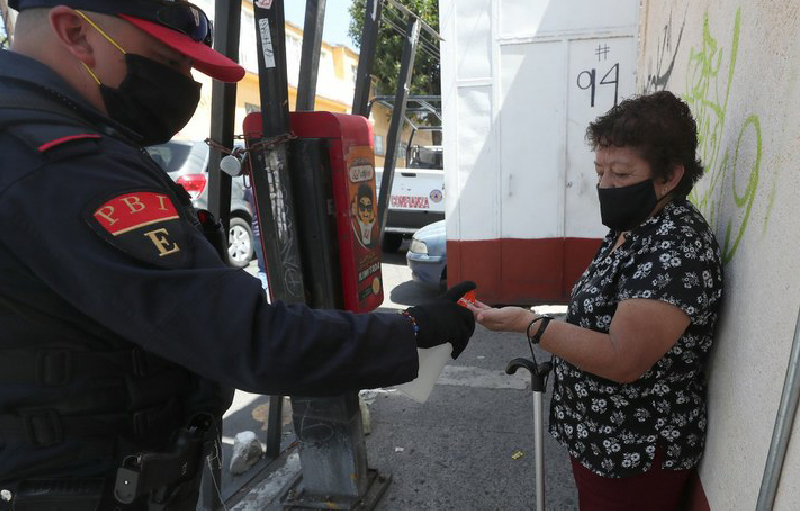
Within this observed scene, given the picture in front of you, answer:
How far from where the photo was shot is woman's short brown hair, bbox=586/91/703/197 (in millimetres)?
1613

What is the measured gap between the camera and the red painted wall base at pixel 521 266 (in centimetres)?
561

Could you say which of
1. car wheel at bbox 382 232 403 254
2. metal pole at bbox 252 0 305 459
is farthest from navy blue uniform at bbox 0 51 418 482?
car wheel at bbox 382 232 403 254

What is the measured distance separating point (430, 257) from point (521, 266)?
132cm

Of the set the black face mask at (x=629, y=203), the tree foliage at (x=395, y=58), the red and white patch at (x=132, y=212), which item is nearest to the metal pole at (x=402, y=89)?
the black face mask at (x=629, y=203)

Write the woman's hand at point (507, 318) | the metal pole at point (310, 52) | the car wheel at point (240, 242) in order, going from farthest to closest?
the car wheel at point (240, 242)
the metal pole at point (310, 52)
the woman's hand at point (507, 318)

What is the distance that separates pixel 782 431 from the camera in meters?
1.11

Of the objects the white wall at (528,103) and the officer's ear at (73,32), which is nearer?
the officer's ear at (73,32)

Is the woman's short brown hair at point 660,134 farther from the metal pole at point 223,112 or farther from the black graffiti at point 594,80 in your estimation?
the black graffiti at point 594,80

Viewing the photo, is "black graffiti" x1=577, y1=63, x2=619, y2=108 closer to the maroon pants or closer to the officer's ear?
the maroon pants

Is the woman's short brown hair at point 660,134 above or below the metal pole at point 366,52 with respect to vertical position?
below

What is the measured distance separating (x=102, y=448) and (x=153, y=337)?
1.26ft

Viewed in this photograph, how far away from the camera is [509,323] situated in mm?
1773

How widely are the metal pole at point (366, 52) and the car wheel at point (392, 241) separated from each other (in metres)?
5.25

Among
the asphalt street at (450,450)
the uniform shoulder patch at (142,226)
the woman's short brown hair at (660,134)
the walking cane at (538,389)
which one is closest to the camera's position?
the uniform shoulder patch at (142,226)
